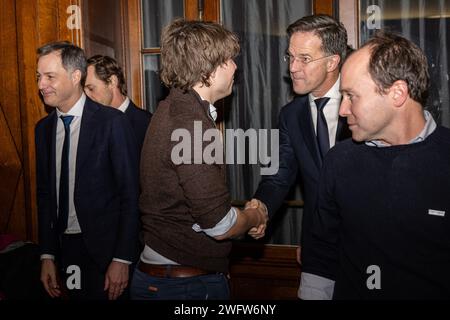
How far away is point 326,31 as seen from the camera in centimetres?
235

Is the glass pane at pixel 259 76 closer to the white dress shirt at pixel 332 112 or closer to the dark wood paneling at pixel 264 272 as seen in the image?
the dark wood paneling at pixel 264 272

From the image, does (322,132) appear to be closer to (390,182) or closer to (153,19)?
(390,182)

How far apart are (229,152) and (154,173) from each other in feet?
6.82

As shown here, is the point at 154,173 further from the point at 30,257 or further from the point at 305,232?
the point at 30,257

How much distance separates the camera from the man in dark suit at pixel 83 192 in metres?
2.25

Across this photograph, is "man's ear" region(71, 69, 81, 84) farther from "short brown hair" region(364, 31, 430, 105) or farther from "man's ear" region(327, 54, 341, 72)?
"short brown hair" region(364, 31, 430, 105)

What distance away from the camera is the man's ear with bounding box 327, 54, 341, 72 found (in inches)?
91.7

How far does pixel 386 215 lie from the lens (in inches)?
59.8

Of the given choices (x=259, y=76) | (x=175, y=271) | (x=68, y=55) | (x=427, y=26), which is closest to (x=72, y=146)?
(x=68, y=55)

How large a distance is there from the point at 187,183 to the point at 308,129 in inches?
38.8

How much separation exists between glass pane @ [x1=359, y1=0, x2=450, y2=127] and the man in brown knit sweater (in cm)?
184

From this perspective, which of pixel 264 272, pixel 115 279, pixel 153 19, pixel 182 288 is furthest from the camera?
pixel 153 19

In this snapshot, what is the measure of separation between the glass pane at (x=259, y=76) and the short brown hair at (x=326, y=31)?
43.7 inches
